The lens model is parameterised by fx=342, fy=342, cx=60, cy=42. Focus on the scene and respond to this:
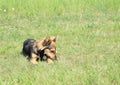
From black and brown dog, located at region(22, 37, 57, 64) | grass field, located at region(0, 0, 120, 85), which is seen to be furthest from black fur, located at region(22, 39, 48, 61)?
grass field, located at region(0, 0, 120, 85)

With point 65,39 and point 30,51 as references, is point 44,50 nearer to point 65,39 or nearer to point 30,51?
point 30,51

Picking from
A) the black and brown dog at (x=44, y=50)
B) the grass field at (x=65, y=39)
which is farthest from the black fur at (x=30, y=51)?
the grass field at (x=65, y=39)

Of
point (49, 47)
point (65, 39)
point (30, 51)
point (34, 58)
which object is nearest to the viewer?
point (49, 47)

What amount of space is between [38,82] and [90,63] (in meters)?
1.34

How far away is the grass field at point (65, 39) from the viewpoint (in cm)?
508

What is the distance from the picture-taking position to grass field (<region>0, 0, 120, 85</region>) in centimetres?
508

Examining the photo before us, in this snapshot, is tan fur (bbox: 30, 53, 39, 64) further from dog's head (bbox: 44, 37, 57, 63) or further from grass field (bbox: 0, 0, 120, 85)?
dog's head (bbox: 44, 37, 57, 63)

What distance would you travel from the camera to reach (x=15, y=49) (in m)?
6.95

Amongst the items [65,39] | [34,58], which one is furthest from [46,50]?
[65,39]

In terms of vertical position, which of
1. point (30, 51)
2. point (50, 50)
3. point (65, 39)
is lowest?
point (65, 39)

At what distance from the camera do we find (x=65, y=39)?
7.79 m

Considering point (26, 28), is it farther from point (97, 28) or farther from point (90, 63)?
point (90, 63)

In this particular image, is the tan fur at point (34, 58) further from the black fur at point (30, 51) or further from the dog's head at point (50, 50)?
the dog's head at point (50, 50)

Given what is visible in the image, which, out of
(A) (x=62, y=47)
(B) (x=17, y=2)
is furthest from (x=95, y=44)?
(B) (x=17, y=2)
